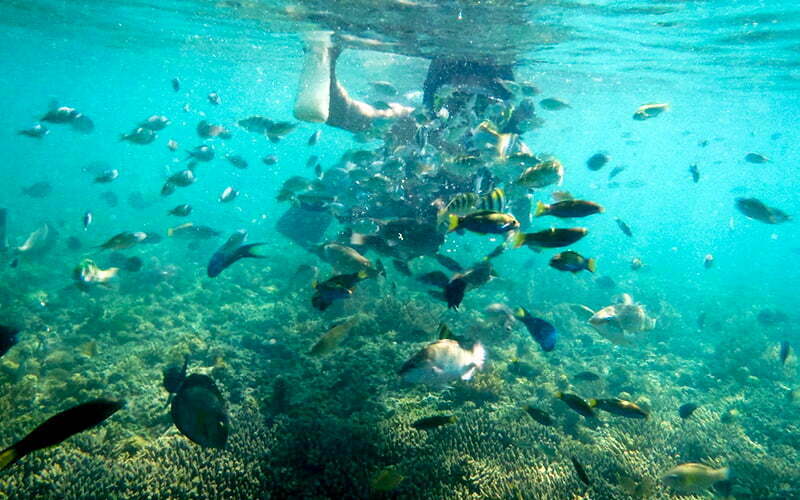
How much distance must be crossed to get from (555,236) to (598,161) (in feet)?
19.6

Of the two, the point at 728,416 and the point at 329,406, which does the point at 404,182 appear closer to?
the point at 329,406

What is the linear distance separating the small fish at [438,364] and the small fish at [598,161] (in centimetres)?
652

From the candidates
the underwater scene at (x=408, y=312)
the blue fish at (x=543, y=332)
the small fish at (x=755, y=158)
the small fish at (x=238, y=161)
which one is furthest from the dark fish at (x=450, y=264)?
the small fish at (x=755, y=158)

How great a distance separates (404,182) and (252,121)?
4.18 metres

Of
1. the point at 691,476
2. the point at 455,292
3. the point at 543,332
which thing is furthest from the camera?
the point at 691,476

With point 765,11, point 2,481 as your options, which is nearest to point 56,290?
point 2,481

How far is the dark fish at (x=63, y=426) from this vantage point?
5.94 ft

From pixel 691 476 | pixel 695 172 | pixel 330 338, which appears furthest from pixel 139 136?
pixel 695 172

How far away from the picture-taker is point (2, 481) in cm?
482

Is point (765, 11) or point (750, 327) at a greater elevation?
point (765, 11)

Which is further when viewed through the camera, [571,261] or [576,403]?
[576,403]

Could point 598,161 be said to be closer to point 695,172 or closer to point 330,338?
point 695,172

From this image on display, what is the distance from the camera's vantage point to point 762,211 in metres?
8.05

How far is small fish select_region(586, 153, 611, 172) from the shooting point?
28.3ft
